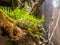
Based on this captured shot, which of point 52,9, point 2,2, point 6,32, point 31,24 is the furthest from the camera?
point 52,9

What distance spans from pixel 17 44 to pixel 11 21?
171mm

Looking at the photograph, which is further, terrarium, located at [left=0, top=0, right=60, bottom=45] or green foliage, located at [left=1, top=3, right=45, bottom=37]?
green foliage, located at [left=1, top=3, right=45, bottom=37]

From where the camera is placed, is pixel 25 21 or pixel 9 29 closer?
pixel 9 29

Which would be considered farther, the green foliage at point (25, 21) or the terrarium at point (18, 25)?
the green foliage at point (25, 21)

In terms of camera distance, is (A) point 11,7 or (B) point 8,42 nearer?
(B) point 8,42

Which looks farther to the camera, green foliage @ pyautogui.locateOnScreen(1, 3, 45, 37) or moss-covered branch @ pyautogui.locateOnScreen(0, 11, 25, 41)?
green foliage @ pyautogui.locateOnScreen(1, 3, 45, 37)

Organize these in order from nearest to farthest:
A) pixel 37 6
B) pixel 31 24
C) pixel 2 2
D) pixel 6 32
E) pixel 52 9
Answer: pixel 6 32
pixel 31 24
pixel 2 2
pixel 37 6
pixel 52 9

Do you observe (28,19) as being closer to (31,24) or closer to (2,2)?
(31,24)

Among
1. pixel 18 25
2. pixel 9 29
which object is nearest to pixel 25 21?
pixel 18 25

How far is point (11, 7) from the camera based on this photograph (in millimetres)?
1404

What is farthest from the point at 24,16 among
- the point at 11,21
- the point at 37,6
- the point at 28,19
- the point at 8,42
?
the point at 37,6

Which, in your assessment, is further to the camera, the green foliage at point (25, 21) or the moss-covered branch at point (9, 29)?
the green foliage at point (25, 21)

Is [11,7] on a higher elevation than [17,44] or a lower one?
higher

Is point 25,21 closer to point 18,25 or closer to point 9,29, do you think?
point 18,25
